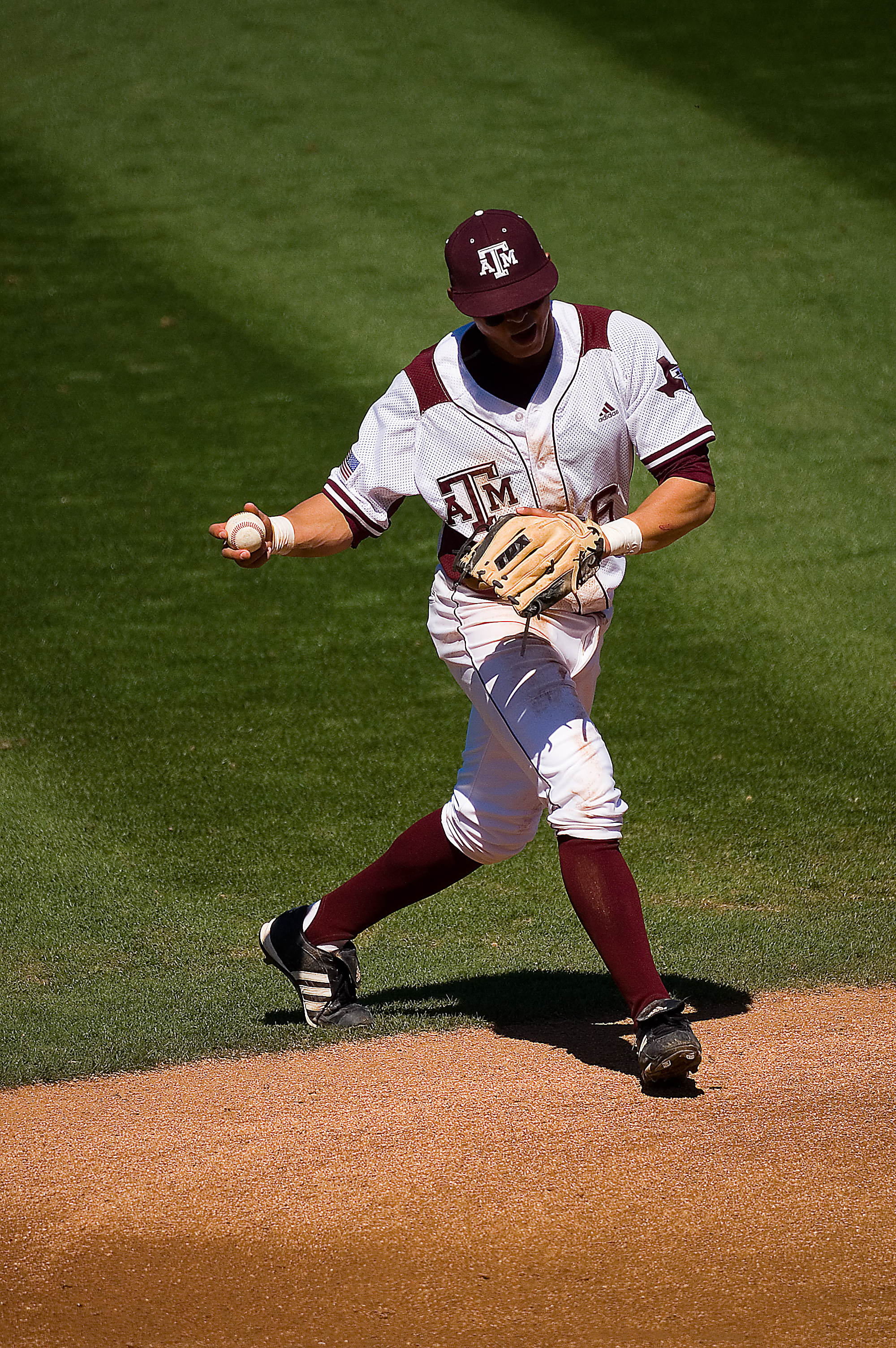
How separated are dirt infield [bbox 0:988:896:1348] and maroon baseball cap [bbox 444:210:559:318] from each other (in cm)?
200

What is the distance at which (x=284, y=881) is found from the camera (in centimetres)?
A: 593

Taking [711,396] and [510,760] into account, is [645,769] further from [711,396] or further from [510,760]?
[711,396]

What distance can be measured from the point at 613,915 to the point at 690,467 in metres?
1.20

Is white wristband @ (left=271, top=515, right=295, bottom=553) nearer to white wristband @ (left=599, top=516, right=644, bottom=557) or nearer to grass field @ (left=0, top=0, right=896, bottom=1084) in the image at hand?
white wristband @ (left=599, top=516, right=644, bottom=557)

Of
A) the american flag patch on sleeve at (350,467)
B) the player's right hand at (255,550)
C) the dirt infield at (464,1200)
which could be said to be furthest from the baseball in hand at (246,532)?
the dirt infield at (464,1200)

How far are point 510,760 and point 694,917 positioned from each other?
1.58 meters

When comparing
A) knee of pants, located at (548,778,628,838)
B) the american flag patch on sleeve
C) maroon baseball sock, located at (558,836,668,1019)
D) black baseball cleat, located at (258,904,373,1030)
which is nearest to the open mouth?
the american flag patch on sleeve

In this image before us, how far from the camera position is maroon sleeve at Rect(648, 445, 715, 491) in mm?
4125

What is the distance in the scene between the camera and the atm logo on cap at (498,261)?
13.0 feet

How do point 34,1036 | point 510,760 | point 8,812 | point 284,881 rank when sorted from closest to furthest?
point 510,760 < point 34,1036 < point 284,881 < point 8,812

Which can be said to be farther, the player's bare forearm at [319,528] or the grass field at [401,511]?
the grass field at [401,511]

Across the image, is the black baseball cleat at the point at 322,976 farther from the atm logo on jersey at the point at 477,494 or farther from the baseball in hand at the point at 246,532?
the atm logo on jersey at the point at 477,494

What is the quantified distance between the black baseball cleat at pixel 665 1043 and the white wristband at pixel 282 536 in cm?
157

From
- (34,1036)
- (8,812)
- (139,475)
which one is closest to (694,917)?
(34,1036)
